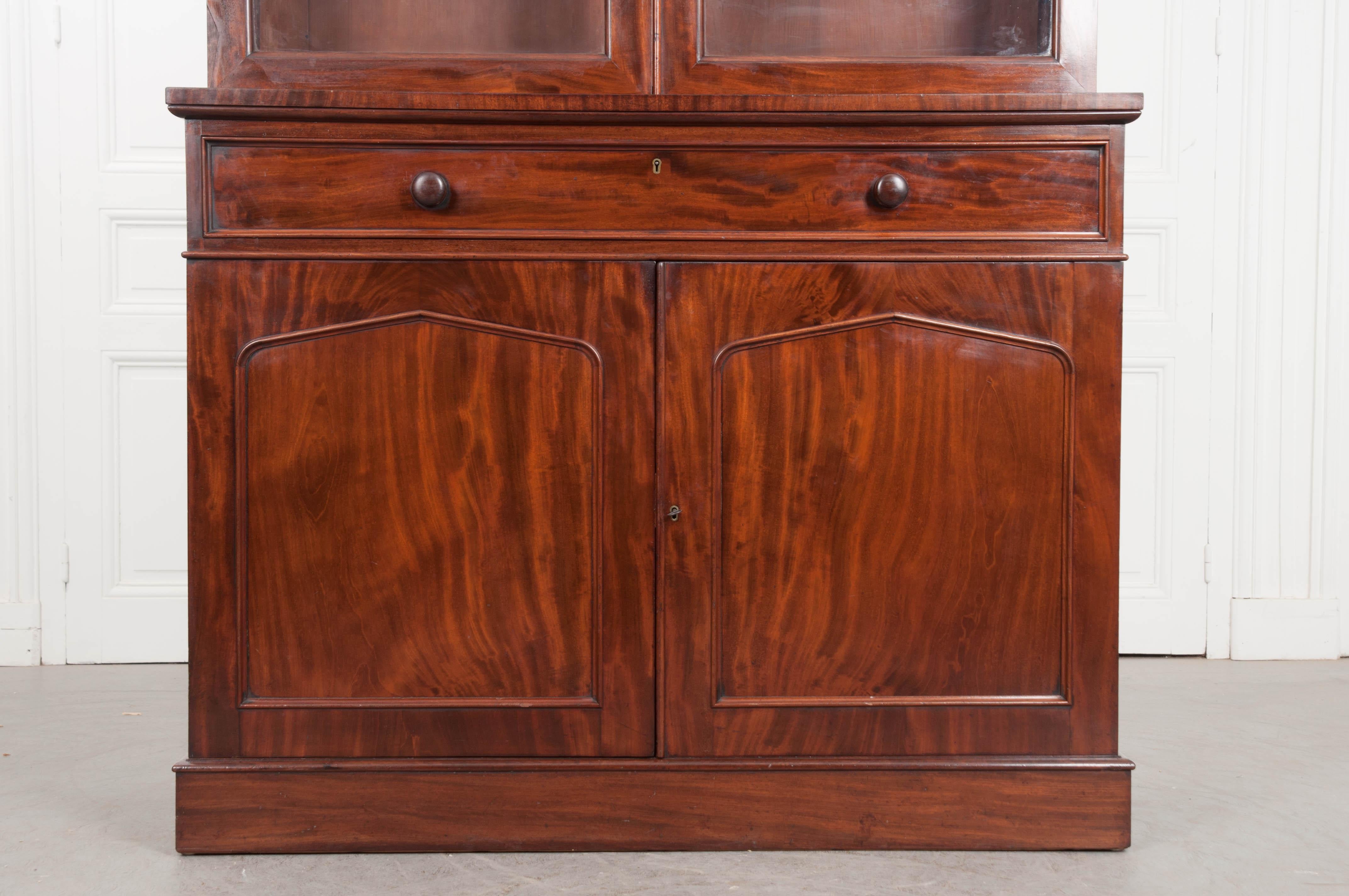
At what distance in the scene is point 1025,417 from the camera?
4.63 ft

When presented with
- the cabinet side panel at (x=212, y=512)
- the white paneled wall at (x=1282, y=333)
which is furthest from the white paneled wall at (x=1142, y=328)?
the cabinet side panel at (x=212, y=512)

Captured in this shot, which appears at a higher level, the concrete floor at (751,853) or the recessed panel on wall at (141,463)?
the recessed panel on wall at (141,463)

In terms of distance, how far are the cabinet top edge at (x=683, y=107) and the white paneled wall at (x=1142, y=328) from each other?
122 cm

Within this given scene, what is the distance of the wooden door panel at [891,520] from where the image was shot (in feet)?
4.62

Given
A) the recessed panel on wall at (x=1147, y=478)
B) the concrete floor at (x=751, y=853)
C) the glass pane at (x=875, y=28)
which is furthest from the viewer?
the recessed panel on wall at (x=1147, y=478)

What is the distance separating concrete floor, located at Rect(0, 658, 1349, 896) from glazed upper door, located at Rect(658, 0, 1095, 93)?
1077 millimetres

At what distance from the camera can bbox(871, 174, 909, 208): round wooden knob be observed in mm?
1368

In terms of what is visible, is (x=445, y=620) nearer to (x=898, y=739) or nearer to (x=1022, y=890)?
(x=898, y=739)

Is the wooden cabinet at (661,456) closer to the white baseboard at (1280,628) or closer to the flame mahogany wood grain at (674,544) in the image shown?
the flame mahogany wood grain at (674,544)

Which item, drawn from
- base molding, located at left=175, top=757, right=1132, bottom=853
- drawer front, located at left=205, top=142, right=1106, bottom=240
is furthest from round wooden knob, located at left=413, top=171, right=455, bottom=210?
base molding, located at left=175, top=757, right=1132, bottom=853

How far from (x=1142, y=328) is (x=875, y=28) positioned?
1330 mm

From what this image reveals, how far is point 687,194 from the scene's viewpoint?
4.56 feet

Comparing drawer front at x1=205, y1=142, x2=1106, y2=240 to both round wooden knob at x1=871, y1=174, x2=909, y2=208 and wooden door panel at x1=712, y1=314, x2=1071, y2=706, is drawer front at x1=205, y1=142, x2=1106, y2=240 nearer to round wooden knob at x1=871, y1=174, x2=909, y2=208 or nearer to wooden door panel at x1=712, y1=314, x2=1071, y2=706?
round wooden knob at x1=871, y1=174, x2=909, y2=208

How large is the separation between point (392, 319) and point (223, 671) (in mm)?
543
